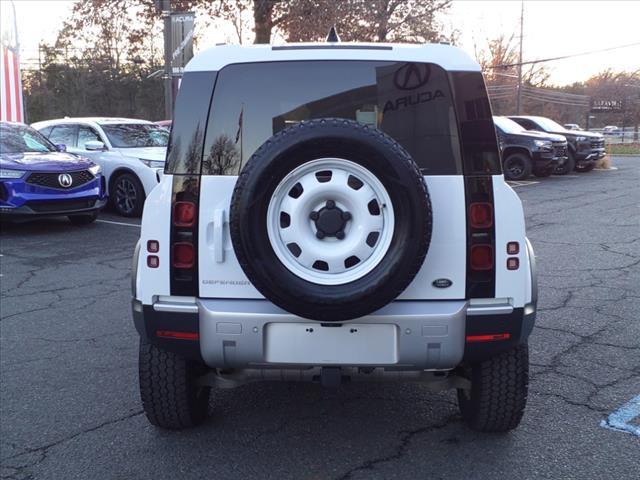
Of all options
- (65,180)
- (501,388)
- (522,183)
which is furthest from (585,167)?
(501,388)

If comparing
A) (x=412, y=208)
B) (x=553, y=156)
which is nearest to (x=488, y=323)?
(x=412, y=208)

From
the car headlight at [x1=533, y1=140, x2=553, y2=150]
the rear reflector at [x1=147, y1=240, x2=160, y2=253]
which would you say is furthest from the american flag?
the rear reflector at [x1=147, y1=240, x2=160, y2=253]

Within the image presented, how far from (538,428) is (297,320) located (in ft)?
4.97

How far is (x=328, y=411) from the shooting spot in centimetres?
380

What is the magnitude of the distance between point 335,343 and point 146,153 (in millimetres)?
9393

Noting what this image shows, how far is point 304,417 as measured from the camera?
372 cm

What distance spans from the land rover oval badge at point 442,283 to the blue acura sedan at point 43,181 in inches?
319

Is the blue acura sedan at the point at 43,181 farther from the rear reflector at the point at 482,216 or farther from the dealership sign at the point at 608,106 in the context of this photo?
the dealership sign at the point at 608,106

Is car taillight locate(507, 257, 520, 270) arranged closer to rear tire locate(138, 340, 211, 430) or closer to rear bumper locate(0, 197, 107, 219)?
rear tire locate(138, 340, 211, 430)

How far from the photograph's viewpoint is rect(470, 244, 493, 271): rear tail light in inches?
116

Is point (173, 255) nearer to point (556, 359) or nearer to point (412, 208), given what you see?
point (412, 208)

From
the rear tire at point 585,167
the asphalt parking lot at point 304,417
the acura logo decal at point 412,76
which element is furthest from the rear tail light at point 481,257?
the rear tire at point 585,167

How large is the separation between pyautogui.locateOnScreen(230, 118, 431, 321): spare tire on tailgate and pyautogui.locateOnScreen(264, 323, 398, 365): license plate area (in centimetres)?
17

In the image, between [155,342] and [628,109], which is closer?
[155,342]
